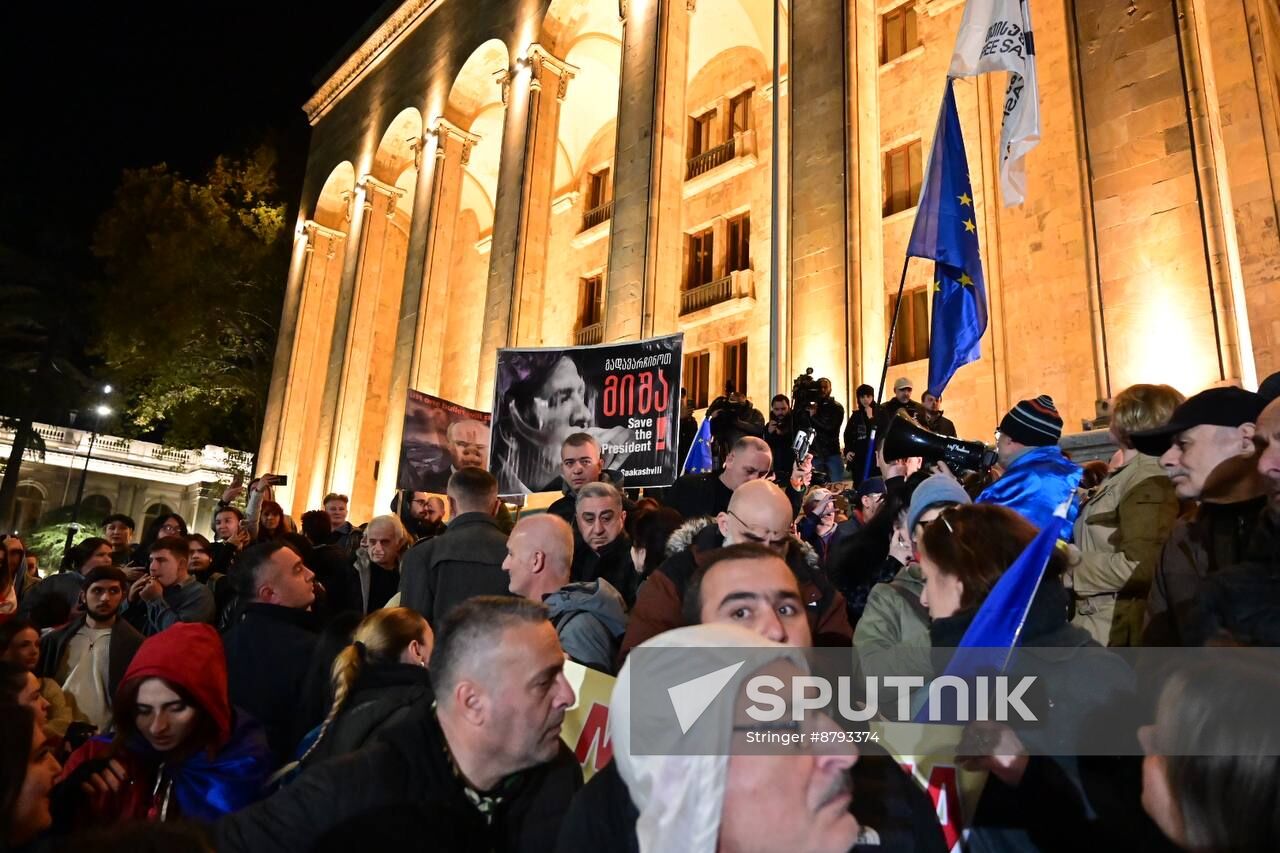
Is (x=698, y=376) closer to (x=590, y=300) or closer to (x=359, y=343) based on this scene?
(x=590, y=300)

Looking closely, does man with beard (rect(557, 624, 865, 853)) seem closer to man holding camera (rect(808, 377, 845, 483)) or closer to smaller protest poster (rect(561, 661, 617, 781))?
smaller protest poster (rect(561, 661, 617, 781))

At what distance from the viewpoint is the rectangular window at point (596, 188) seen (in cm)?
2408

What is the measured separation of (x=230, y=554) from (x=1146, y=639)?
7664 mm

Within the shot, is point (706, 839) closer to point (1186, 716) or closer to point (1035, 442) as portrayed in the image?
point (1186, 716)

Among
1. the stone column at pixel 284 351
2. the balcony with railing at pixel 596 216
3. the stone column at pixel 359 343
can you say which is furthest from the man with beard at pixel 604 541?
the stone column at pixel 284 351

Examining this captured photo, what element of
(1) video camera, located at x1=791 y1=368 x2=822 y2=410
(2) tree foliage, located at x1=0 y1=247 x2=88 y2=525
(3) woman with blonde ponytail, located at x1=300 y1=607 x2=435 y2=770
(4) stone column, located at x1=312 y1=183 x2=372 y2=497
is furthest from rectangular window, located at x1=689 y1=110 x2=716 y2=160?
(2) tree foliage, located at x1=0 y1=247 x2=88 y2=525

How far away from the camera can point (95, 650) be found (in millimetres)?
5059

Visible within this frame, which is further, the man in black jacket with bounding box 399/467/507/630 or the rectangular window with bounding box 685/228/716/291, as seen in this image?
the rectangular window with bounding box 685/228/716/291

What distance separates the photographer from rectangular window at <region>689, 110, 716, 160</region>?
21297 millimetres

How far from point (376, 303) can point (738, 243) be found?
11351mm

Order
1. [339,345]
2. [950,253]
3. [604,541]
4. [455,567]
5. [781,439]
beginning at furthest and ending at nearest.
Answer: [339,345] → [781,439] → [950,253] → [604,541] → [455,567]

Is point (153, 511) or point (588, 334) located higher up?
point (588, 334)

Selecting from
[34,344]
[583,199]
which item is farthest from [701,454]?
[34,344]

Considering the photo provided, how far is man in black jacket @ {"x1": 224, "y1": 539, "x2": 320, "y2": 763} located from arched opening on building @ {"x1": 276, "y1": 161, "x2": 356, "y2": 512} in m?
20.2
